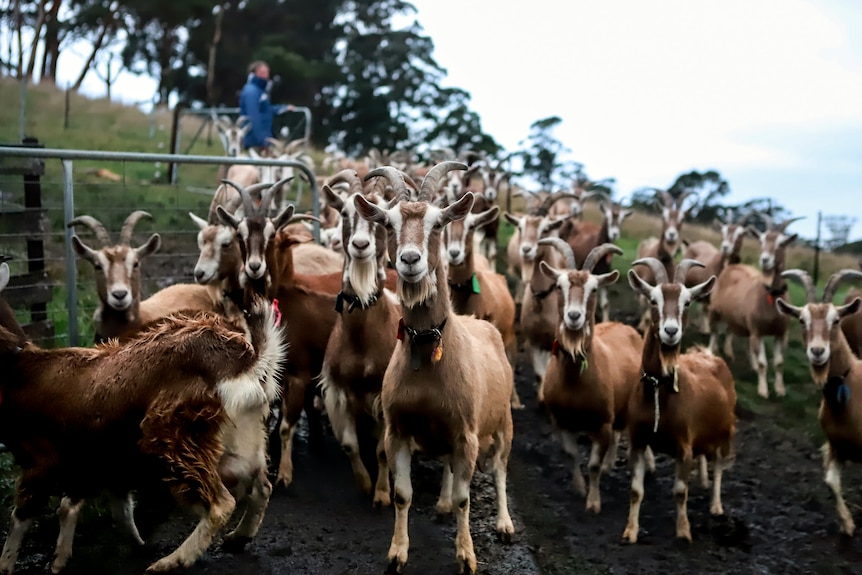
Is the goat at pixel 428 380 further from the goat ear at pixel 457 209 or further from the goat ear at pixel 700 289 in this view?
the goat ear at pixel 700 289

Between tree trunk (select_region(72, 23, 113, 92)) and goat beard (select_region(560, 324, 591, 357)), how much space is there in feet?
83.7

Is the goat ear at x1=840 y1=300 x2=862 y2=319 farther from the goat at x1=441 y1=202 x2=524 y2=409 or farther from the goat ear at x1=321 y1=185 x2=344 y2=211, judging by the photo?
the goat ear at x1=321 y1=185 x2=344 y2=211

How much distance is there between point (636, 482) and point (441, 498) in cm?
148

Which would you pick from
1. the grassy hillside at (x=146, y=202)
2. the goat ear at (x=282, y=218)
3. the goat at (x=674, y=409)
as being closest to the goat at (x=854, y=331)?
the grassy hillside at (x=146, y=202)

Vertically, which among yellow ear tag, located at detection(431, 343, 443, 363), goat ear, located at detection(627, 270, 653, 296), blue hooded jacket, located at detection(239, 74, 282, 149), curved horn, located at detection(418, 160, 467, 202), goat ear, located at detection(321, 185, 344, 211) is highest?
blue hooded jacket, located at detection(239, 74, 282, 149)

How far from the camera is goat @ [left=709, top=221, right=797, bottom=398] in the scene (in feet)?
34.2

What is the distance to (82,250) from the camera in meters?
6.20

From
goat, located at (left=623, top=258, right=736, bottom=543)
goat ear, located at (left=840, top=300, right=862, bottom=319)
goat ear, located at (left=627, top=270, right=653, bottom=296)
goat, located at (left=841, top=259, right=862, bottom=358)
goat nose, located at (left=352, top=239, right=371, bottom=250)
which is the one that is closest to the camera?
goat nose, located at (left=352, top=239, right=371, bottom=250)

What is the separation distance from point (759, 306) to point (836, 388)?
13.0 ft

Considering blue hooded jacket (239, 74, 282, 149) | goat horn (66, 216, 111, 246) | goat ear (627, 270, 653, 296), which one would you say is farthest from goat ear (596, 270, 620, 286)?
blue hooded jacket (239, 74, 282, 149)

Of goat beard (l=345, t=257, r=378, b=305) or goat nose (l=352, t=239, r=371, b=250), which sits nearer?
goat nose (l=352, t=239, r=371, b=250)

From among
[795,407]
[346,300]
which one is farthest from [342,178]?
[795,407]

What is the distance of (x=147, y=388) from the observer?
4.27 meters

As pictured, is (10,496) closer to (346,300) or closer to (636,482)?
(346,300)
